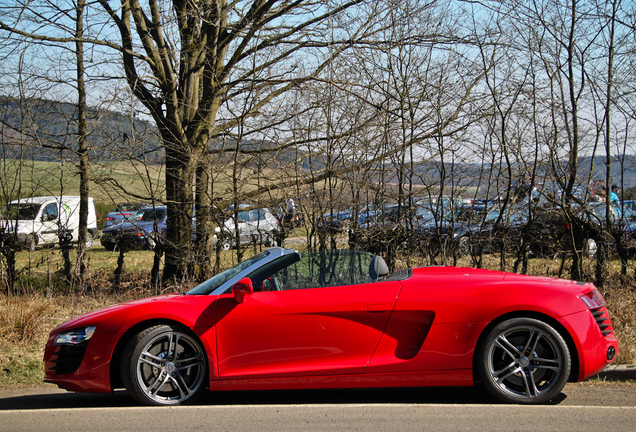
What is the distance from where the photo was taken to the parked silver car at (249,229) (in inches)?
388

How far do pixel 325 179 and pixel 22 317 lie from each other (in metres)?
4.85

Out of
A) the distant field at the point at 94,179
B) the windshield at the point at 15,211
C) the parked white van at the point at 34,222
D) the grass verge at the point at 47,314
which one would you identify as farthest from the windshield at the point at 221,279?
the windshield at the point at 15,211

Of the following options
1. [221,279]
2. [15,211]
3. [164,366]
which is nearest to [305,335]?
[221,279]

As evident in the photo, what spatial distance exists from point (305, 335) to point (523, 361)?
1691 millimetres

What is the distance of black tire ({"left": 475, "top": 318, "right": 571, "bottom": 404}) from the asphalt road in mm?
155

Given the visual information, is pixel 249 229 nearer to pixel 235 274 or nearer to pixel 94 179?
pixel 94 179

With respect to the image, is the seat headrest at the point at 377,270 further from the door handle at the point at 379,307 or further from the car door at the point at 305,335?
the door handle at the point at 379,307

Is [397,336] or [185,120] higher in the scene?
[185,120]

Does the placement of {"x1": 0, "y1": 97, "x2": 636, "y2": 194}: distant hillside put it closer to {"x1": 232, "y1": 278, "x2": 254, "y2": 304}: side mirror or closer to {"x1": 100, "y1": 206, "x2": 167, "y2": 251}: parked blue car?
{"x1": 100, "y1": 206, "x2": 167, "y2": 251}: parked blue car

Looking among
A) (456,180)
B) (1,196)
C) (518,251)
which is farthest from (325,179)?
(1,196)

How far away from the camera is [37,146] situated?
10953 millimetres

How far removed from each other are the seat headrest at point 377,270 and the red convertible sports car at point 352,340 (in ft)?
0.35

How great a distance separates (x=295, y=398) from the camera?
4926 mm

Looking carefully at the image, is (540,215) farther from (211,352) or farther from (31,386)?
(31,386)
